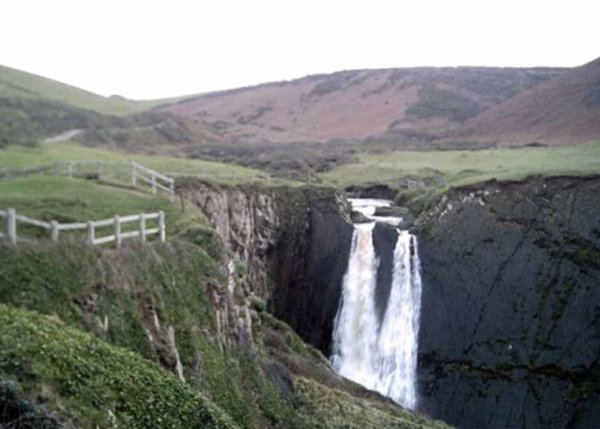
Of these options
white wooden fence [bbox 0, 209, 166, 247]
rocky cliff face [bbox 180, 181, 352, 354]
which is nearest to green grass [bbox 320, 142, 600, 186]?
rocky cliff face [bbox 180, 181, 352, 354]

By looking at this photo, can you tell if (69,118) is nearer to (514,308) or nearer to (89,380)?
(514,308)

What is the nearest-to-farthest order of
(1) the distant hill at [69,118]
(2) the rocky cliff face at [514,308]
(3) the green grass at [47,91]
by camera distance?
(2) the rocky cliff face at [514,308] < (1) the distant hill at [69,118] < (3) the green grass at [47,91]

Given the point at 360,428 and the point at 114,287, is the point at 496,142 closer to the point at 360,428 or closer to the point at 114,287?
the point at 360,428

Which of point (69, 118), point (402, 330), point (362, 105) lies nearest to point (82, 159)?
point (69, 118)

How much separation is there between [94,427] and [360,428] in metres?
9.30

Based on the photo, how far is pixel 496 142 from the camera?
6034 cm

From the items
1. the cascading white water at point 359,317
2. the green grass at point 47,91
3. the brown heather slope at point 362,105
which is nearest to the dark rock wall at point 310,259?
the cascading white water at point 359,317

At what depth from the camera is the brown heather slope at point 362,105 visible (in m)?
83.1

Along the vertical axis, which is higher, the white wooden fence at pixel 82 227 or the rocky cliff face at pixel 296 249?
the white wooden fence at pixel 82 227

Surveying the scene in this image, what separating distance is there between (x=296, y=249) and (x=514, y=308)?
13.3 metres

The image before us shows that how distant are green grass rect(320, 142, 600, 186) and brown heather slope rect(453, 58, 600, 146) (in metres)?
6.08

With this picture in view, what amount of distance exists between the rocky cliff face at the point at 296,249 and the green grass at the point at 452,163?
25.8ft

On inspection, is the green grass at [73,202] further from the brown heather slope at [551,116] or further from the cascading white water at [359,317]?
the brown heather slope at [551,116]

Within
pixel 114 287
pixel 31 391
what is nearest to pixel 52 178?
pixel 114 287
